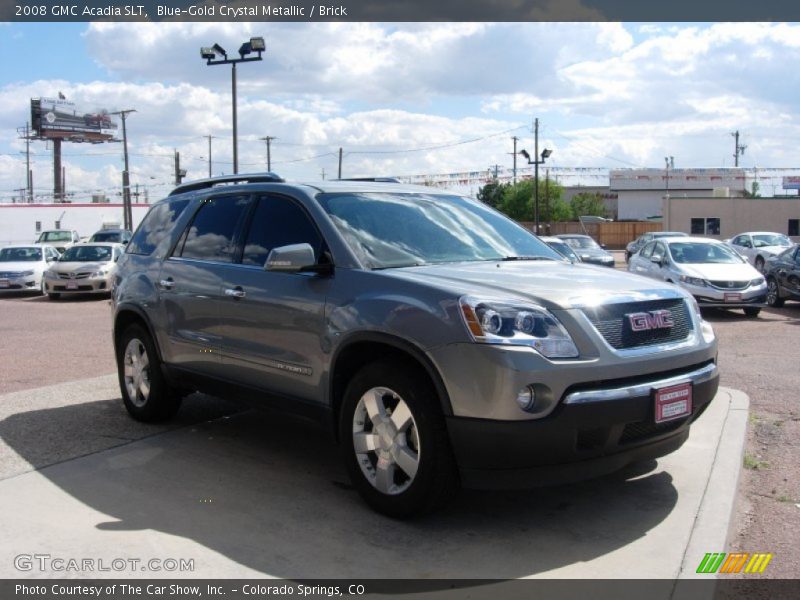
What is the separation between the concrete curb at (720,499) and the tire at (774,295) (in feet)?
35.6

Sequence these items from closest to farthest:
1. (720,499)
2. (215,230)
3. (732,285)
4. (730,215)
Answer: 1. (720,499)
2. (215,230)
3. (732,285)
4. (730,215)

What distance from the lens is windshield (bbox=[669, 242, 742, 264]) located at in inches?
627

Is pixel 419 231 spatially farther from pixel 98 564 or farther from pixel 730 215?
pixel 730 215

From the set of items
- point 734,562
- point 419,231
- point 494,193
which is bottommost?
point 734,562

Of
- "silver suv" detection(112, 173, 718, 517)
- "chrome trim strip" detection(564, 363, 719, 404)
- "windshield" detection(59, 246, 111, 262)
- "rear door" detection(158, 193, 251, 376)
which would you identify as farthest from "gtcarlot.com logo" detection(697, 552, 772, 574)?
"windshield" detection(59, 246, 111, 262)

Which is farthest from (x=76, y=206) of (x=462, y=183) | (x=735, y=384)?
(x=735, y=384)

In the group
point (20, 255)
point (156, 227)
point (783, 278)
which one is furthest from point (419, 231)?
point (20, 255)

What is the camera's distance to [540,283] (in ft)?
14.7

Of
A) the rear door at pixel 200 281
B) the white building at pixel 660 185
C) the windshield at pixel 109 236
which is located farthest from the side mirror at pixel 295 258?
the white building at pixel 660 185

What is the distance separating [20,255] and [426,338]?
22.7 m

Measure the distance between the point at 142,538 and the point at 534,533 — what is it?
6.72ft

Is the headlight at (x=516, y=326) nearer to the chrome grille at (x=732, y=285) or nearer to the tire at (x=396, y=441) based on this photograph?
the tire at (x=396, y=441)

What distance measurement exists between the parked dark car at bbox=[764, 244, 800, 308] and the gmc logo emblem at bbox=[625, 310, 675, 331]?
12.7m

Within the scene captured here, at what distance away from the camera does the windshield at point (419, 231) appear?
199 inches
